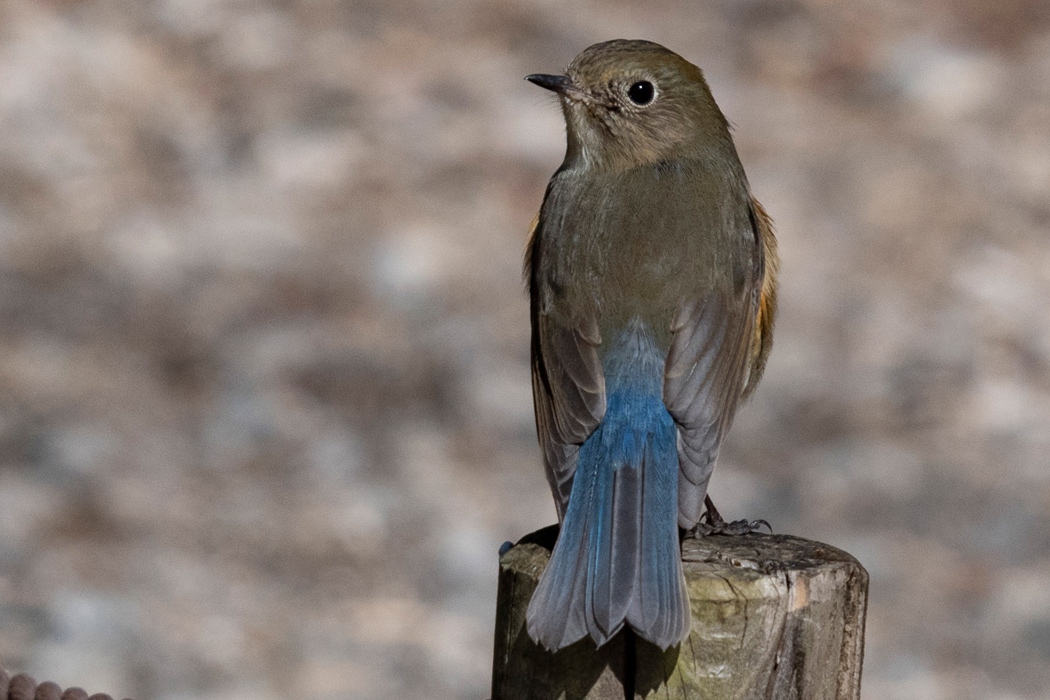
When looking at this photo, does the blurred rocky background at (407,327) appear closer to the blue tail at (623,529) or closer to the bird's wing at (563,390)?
the bird's wing at (563,390)

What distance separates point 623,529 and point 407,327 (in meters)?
4.47

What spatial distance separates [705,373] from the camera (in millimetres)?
3865

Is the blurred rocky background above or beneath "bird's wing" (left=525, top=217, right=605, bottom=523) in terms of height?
above

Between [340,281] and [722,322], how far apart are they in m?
4.17

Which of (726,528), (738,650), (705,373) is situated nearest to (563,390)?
(705,373)

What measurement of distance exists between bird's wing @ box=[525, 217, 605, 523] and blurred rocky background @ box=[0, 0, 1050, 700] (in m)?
2.41

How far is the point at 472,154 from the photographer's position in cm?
834

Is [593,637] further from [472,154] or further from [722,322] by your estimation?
[472,154]

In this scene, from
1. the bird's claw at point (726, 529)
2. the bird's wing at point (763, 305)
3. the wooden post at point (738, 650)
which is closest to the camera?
the wooden post at point (738, 650)

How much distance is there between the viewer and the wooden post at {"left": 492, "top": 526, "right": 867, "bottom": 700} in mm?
2941

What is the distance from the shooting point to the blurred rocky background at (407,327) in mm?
6336

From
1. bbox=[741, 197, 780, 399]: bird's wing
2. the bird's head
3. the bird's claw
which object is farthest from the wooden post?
the bird's head

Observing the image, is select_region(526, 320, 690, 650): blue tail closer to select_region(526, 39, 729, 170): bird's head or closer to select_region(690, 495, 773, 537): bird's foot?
select_region(690, 495, 773, 537): bird's foot

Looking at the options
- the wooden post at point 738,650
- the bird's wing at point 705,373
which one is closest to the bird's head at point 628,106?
the bird's wing at point 705,373
